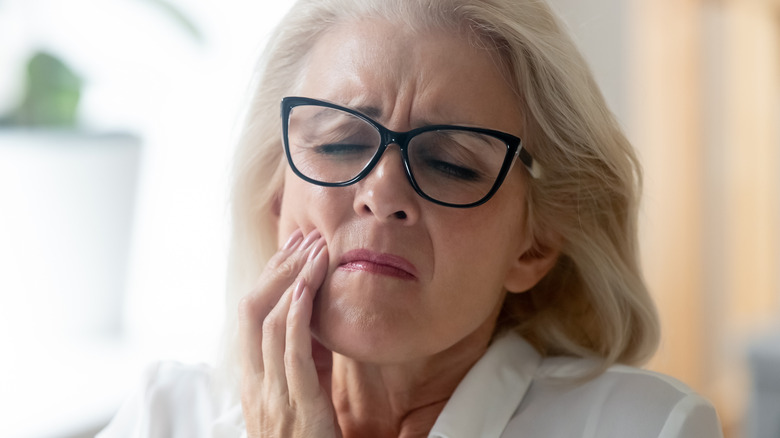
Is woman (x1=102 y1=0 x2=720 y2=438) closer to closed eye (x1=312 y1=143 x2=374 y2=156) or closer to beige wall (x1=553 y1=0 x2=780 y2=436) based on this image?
closed eye (x1=312 y1=143 x2=374 y2=156)

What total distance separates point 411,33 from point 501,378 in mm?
614

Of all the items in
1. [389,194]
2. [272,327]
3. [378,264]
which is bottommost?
[272,327]

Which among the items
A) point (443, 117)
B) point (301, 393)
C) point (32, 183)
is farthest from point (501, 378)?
point (32, 183)

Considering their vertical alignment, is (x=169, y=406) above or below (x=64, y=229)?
below

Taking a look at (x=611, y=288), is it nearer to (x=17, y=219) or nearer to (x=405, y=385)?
(x=405, y=385)

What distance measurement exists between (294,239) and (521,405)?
0.49 meters

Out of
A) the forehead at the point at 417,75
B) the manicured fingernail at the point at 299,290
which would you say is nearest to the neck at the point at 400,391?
the manicured fingernail at the point at 299,290

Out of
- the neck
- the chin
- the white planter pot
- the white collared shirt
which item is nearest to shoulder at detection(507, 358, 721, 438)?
the white collared shirt

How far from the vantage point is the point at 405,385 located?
4.86 ft

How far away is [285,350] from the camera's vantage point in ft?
4.48

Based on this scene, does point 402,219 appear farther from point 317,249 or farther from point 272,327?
Result: point 272,327

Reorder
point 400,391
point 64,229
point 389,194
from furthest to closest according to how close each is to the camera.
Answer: point 64,229
point 400,391
point 389,194

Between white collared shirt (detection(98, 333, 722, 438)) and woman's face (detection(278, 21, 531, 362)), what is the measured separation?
14cm

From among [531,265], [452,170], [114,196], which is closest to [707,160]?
[114,196]
